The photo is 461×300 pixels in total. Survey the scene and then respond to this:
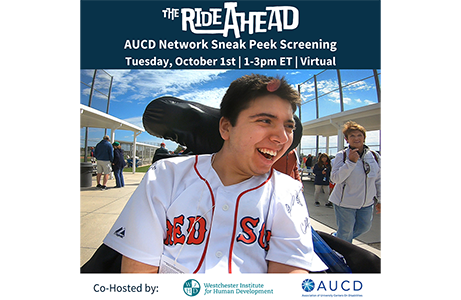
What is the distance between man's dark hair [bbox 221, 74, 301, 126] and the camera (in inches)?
40.3

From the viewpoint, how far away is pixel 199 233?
996 millimetres

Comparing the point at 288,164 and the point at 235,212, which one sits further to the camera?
the point at 288,164

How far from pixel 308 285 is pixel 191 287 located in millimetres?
623

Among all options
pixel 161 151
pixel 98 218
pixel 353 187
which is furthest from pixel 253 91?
pixel 98 218

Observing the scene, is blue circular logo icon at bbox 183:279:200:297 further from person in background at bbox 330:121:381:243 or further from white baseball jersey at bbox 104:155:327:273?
person in background at bbox 330:121:381:243

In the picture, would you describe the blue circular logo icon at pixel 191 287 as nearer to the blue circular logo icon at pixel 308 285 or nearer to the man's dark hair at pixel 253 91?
the blue circular logo icon at pixel 308 285

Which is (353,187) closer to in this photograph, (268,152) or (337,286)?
(337,286)

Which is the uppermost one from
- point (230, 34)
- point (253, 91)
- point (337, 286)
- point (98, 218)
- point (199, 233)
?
point (230, 34)

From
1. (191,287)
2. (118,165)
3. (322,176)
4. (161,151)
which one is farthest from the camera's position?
(322,176)

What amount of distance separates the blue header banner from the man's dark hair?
30 centimetres

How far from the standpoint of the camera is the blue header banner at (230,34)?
1.29 meters

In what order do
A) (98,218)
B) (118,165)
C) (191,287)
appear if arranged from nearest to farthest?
(191,287) < (98,218) < (118,165)

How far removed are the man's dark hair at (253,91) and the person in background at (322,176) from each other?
1.40 metres
